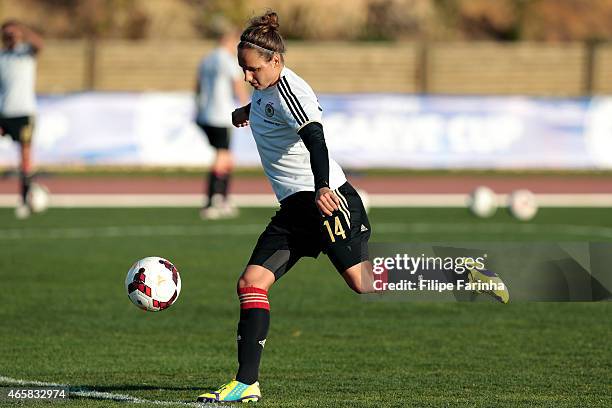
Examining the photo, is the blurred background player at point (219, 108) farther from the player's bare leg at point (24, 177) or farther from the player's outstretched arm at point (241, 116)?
the player's outstretched arm at point (241, 116)

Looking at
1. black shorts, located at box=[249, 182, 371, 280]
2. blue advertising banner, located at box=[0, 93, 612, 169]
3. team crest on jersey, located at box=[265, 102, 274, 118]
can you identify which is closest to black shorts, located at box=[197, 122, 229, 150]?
blue advertising banner, located at box=[0, 93, 612, 169]

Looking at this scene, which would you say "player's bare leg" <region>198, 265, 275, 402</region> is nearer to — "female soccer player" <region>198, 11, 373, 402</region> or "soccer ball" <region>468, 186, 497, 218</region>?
"female soccer player" <region>198, 11, 373, 402</region>

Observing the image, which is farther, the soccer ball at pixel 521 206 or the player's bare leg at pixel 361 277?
the soccer ball at pixel 521 206

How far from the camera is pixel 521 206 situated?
19.3 m

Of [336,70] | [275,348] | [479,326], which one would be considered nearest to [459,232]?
[479,326]

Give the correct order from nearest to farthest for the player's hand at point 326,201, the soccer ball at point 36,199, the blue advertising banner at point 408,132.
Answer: the player's hand at point 326,201, the soccer ball at point 36,199, the blue advertising banner at point 408,132

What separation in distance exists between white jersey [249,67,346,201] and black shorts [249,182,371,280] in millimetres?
71

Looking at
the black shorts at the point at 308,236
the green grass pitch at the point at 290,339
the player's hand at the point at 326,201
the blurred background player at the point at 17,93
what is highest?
the blurred background player at the point at 17,93

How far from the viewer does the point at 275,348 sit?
31.6 ft

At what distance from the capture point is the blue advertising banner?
87.2ft

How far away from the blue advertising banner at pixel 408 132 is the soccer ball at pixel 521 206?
7.48 meters

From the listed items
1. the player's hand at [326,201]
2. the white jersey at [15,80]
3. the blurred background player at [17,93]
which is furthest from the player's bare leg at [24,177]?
the player's hand at [326,201]

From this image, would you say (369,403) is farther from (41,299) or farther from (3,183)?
(3,183)

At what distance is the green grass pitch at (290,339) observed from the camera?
8.03 metres
